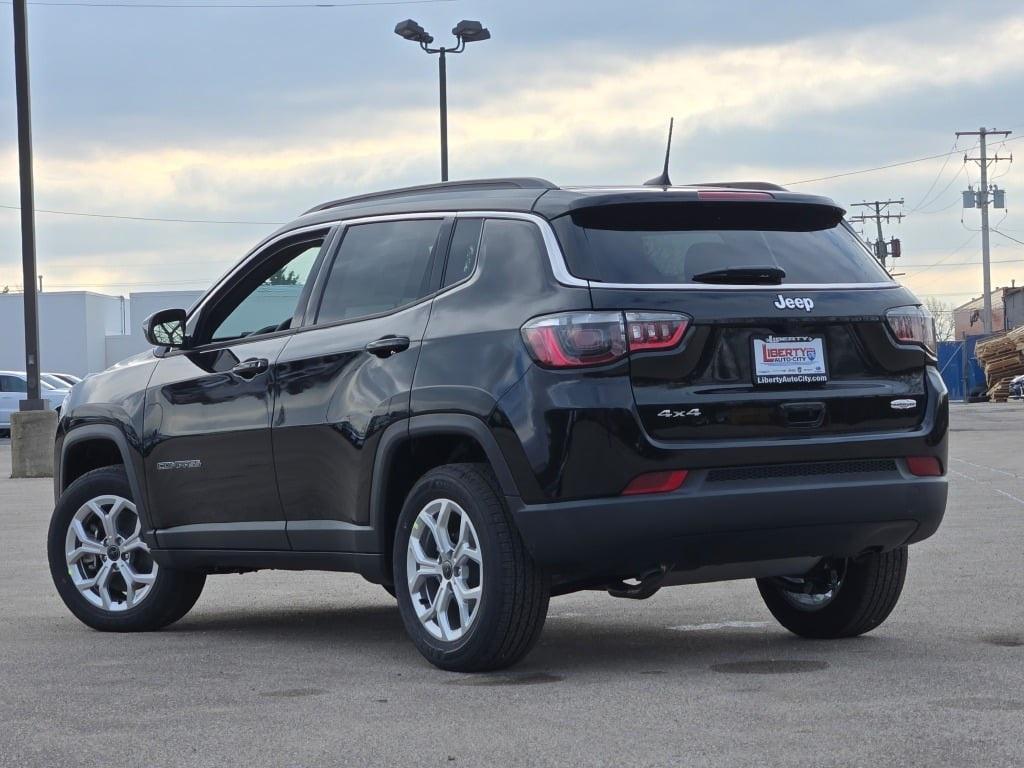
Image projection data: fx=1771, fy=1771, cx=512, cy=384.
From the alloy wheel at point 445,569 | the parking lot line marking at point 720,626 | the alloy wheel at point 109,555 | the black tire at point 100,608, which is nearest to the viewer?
the alloy wheel at point 445,569

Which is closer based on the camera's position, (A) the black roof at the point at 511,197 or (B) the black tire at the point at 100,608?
(A) the black roof at the point at 511,197

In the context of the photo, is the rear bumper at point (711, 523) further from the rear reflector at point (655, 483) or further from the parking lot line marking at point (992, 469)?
the parking lot line marking at point (992, 469)

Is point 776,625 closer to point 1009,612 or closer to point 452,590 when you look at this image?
point 1009,612

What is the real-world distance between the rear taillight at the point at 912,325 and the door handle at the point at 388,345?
6.08 ft

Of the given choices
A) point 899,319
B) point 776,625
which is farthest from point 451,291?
point 776,625

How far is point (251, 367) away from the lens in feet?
25.1

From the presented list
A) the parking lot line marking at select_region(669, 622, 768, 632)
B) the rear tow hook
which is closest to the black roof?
the rear tow hook

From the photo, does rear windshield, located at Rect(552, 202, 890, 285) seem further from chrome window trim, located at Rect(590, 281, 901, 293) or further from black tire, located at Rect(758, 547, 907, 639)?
black tire, located at Rect(758, 547, 907, 639)

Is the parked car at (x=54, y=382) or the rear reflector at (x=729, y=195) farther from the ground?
the rear reflector at (x=729, y=195)

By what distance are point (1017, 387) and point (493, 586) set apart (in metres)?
48.1

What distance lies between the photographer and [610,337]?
6.20 m

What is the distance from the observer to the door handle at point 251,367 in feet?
24.9

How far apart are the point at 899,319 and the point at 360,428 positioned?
2131mm

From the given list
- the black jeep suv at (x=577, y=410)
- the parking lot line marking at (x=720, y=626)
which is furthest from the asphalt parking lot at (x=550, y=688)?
the black jeep suv at (x=577, y=410)
